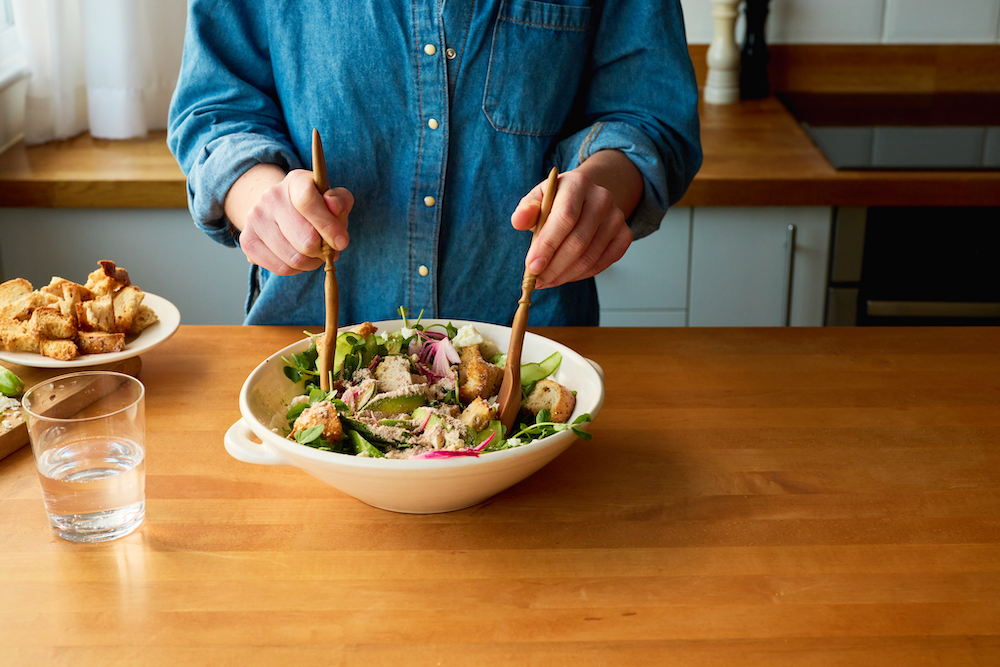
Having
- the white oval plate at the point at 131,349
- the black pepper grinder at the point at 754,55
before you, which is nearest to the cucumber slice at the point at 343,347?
the white oval plate at the point at 131,349

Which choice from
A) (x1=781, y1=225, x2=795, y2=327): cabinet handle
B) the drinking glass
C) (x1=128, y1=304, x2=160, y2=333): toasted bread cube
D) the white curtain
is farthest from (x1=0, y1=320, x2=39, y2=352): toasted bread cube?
(x1=781, y1=225, x2=795, y2=327): cabinet handle

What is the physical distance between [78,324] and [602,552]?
651 mm

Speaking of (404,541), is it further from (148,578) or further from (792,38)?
(792,38)

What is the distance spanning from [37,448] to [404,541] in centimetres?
31

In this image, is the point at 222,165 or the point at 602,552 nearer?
the point at 602,552

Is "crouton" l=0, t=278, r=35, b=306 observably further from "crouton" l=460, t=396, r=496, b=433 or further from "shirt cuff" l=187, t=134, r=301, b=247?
"crouton" l=460, t=396, r=496, b=433

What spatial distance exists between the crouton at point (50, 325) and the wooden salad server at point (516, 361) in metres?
0.51

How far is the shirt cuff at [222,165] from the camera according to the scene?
1.08 m

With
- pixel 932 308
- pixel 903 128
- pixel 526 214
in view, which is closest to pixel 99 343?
pixel 526 214

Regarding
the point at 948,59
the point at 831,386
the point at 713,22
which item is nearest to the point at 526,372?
the point at 831,386

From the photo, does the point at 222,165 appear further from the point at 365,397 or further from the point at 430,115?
the point at 365,397

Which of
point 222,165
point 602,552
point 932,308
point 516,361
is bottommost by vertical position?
point 932,308

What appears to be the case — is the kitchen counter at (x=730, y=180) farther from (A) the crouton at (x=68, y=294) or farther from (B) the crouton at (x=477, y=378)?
(B) the crouton at (x=477, y=378)

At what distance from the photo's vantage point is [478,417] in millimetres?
789
